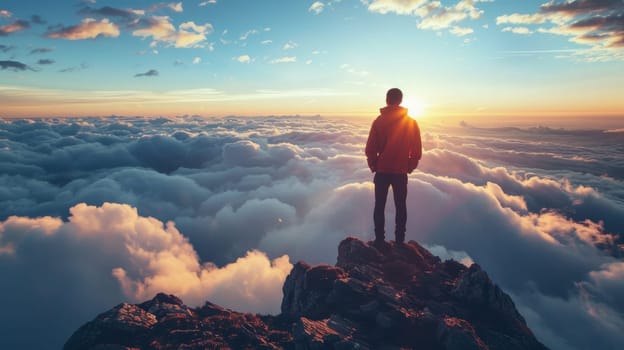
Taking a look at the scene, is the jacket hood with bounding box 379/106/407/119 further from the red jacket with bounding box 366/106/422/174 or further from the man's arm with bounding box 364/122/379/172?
the man's arm with bounding box 364/122/379/172

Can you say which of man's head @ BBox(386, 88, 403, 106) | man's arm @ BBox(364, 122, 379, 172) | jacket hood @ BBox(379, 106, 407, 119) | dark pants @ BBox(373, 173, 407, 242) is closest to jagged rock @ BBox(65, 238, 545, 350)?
dark pants @ BBox(373, 173, 407, 242)

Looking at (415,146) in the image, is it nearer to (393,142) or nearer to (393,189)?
(393,142)

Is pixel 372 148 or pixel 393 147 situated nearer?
pixel 393 147

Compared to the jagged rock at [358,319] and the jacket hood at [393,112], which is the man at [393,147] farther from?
the jagged rock at [358,319]

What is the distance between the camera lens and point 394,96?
Result: 27.0 feet

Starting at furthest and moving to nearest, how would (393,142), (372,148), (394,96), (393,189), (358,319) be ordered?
1. (393,189)
2. (372,148)
3. (393,142)
4. (394,96)
5. (358,319)

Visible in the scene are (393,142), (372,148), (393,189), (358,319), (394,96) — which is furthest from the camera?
(393,189)

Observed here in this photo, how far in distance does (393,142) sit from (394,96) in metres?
1.36

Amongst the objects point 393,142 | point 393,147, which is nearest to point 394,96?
point 393,142

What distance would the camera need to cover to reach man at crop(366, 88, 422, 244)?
27.1 ft

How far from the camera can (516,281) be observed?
3944 inches

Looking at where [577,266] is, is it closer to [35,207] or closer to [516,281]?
[516,281]

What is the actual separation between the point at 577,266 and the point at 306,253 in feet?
327

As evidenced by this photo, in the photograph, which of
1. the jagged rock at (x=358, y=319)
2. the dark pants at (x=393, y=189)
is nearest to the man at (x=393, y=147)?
the dark pants at (x=393, y=189)
